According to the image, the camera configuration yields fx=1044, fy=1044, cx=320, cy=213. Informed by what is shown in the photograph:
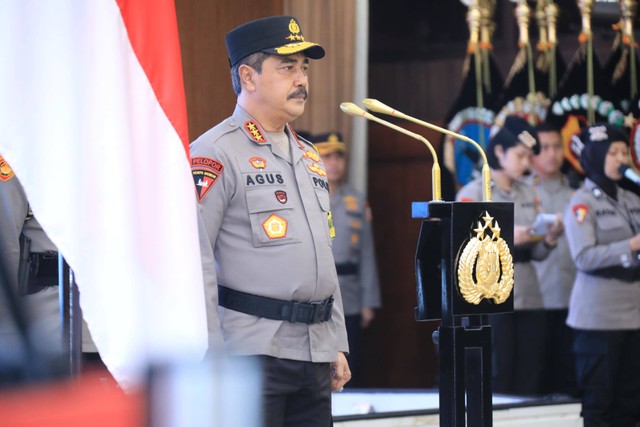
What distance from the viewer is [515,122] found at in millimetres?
4766

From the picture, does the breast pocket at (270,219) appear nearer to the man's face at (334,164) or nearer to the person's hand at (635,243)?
the person's hand at (635,243)

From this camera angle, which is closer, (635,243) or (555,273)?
(635,243)

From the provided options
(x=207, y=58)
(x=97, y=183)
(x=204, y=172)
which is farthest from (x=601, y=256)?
(x=97, y=183)

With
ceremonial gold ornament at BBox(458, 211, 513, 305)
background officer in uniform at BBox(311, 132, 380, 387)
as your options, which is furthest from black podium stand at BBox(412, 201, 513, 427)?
background officer in uniform at BBox(311, 132, 380, 387)

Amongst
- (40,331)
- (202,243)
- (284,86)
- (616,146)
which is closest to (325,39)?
(616,146)

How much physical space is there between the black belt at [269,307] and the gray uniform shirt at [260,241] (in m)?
0.01

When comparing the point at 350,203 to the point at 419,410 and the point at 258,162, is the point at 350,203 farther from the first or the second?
the point at 258,162

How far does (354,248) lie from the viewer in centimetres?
475

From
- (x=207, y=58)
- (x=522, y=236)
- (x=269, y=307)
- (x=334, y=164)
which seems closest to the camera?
(x=269, y=307)

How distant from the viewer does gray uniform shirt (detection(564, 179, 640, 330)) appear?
3961 mm

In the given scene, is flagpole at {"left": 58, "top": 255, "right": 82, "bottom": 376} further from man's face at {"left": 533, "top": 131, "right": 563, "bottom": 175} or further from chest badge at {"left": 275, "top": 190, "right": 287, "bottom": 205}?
man's face at {"left": 533, "top": 131, "right": 563, "bottom": 175}

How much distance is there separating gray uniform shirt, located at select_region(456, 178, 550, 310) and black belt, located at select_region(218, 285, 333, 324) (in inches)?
91.4

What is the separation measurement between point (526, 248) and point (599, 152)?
587 mm

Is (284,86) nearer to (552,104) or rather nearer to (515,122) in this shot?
(515,122)
